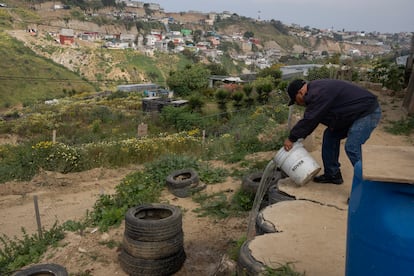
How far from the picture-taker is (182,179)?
22.4 feet

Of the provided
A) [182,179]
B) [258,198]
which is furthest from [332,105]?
[182,179]

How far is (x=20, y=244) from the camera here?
549 centimetres

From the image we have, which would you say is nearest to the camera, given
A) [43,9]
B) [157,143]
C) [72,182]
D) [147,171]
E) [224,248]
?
[224,248]

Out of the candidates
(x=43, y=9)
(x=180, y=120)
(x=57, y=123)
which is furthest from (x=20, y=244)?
(x=43, y=9)

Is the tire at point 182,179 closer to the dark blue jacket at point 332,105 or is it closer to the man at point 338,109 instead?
the man at point 338,109

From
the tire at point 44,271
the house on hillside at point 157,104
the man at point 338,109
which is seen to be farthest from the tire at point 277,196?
the house on hillside at point 157,104

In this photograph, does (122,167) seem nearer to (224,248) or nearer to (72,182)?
(72,182)

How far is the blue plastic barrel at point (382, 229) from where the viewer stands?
5.20ft

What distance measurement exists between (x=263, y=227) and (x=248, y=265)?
2.26 ft

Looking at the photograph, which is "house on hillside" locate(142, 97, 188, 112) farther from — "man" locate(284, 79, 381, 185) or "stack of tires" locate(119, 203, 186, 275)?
"man" locate(284, 79, 381, 185)

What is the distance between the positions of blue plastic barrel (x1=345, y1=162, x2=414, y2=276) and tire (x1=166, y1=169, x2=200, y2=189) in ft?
15.5

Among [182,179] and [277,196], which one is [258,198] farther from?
[182,179]

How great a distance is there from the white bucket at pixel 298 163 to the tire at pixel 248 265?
1353 millimetres

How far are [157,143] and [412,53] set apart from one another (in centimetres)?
836
